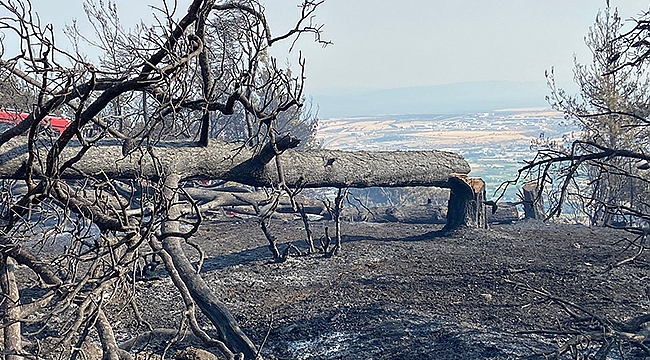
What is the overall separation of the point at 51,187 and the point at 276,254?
4660 mm

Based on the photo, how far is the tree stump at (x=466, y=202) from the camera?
864cm

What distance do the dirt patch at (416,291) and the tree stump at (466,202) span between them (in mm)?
237

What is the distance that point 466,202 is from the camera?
28.4 ft

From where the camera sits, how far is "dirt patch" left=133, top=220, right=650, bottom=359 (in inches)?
189

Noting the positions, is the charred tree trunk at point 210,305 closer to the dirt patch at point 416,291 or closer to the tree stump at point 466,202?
the dirt patch at point 416,291

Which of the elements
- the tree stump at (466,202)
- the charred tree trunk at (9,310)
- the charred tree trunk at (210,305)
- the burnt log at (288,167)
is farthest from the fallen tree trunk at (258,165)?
the charred tree trunk at (9,310)

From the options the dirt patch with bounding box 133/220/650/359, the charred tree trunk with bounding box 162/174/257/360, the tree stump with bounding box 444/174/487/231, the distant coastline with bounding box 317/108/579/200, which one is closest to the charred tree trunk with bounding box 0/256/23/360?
the charred tree trunk with bounding box 162/174/257/360

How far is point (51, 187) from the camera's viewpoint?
284 cm

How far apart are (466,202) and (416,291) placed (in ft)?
9.74

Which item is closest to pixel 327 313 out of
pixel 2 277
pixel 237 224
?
pixel 2 277

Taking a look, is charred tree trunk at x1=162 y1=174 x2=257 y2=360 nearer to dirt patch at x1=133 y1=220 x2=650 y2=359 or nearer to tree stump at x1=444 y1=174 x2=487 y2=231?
dirt patch at x1=133 y1=220 x2=650 y2=359

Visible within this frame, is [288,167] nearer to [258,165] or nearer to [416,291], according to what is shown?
[258,165]

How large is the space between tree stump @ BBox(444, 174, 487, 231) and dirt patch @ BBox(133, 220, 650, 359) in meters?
0.24

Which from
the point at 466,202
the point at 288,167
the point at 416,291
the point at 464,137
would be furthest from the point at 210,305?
the point at 464,137
